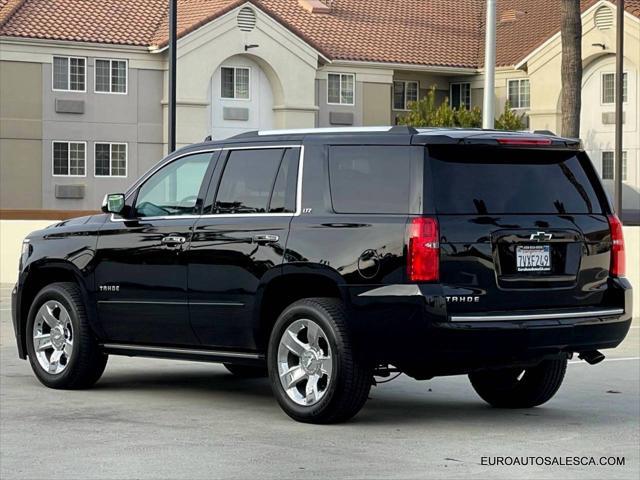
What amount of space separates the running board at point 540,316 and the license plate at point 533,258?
0.30 meters

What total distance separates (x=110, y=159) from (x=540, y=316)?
170 feet

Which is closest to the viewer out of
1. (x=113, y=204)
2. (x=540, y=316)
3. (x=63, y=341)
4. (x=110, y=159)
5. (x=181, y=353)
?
(x=540, y=316)

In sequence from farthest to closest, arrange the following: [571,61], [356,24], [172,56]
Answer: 1. [356,24]
2. [571,61]
3. [172,56]

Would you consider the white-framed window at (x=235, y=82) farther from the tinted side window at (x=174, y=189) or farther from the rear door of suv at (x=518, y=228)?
the rear door of suv at (x=518, y=228)

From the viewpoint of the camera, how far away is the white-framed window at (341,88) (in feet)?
218

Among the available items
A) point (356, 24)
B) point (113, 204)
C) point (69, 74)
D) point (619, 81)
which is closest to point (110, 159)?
point (69, 74)

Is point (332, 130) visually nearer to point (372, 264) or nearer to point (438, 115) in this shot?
point (372, 264)

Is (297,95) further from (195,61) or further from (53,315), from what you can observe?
(53,315)

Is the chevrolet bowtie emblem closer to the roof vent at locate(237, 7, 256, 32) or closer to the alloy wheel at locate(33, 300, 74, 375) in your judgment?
the alloy wheel at locate(33, 300, 74, 375)

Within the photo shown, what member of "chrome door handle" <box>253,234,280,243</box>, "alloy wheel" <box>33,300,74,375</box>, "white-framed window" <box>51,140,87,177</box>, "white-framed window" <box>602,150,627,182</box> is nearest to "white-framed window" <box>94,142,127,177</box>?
"white-framed window" <box>51,140,87,177</box>

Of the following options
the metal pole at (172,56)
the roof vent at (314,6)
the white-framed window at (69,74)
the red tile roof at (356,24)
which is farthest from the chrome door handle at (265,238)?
the roof vent at (314,6)

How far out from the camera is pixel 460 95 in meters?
70.9

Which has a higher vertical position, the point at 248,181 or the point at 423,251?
the point at 248,181

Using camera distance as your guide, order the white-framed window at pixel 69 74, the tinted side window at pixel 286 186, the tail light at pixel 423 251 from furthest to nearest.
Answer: the white-framed window at pixel 69 74 → the tinted side window at pixel 286 186 → the tail light at pixel 423 251
